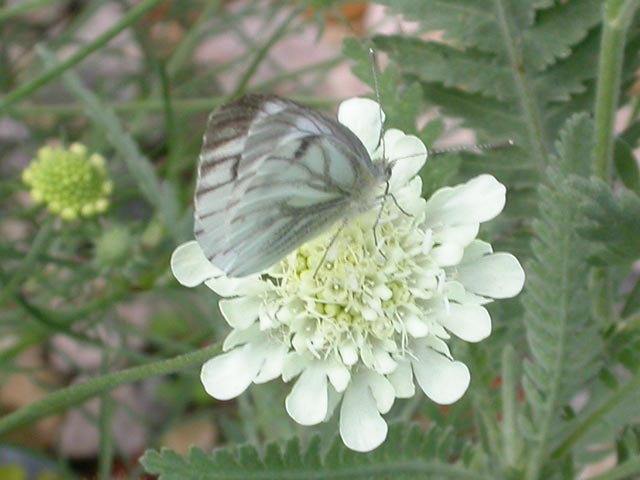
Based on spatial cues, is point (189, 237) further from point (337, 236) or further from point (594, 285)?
point (594, 285)

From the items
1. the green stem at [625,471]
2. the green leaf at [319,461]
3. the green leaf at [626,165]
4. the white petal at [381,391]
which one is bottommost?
the green stem at [625,471]

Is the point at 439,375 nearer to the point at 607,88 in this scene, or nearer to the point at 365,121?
the point at 365,121

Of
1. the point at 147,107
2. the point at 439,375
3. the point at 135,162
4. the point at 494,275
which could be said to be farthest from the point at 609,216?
the point at 147,107

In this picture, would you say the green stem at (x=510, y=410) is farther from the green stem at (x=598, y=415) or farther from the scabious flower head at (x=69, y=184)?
the scabious flower head at (x=69, y=184)

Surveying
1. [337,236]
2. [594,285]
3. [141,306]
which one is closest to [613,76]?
[594,285]

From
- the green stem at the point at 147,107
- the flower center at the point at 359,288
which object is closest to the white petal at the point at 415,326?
the flower center at the point at 359,288

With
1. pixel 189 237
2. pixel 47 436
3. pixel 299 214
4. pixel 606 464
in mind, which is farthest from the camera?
pixel 47 436

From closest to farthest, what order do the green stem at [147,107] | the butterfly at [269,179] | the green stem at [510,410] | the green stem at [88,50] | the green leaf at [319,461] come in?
the butterfly at [269,179] → the green leaf at [319,461] → the green stem at [510,410] → the green stem at [88,50] → the green stem at [147,107]
